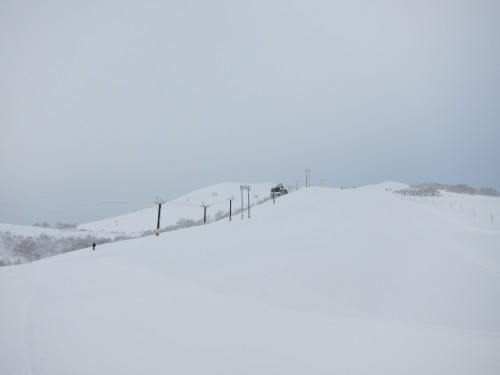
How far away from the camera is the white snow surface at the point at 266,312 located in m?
5.00

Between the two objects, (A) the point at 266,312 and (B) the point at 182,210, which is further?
(B) the point at 182,210

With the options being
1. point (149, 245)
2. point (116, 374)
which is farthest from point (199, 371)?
point (149, 245)

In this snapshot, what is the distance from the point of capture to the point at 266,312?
7445mm

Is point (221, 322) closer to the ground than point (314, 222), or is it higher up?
closer to the ground

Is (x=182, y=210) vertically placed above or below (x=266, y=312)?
above

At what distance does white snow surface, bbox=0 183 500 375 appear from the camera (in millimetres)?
4996

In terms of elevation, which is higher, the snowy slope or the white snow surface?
the snowy slope

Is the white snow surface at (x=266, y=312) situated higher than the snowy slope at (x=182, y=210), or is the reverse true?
the snowy slope at (x=182, y=210)

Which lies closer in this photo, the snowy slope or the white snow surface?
the white snow surface

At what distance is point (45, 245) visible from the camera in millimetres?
38938

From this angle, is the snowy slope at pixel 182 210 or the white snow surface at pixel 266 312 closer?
the white snow surface at pixel 266 312

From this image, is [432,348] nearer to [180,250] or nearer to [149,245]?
[180,250]

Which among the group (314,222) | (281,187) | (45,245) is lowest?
(45,245)

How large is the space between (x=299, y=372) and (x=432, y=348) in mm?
3154
